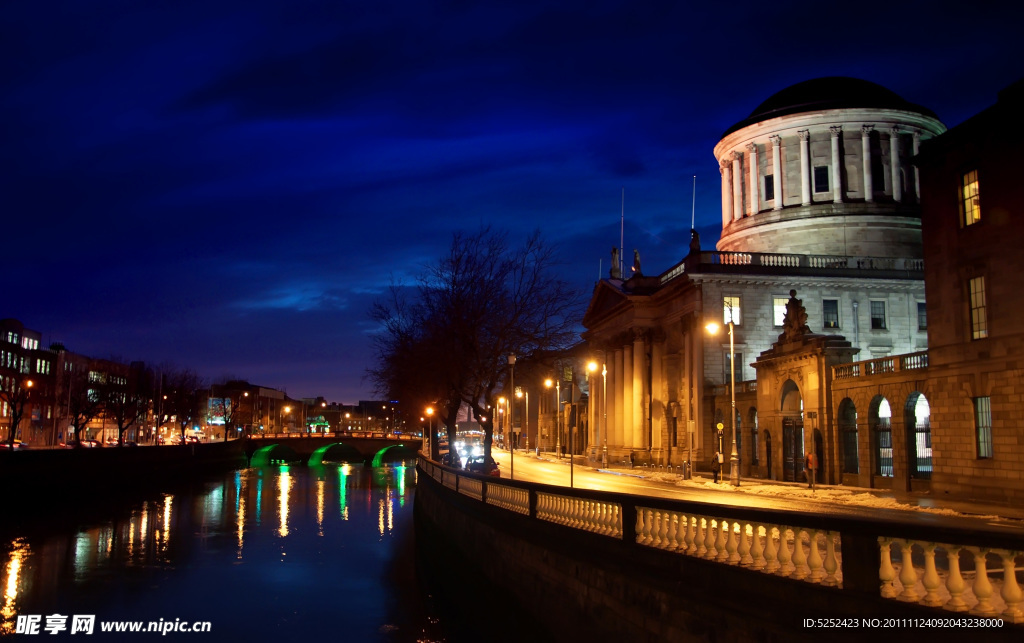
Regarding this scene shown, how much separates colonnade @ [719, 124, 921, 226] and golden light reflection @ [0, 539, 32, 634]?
202ft

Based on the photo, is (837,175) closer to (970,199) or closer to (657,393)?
(657,393)

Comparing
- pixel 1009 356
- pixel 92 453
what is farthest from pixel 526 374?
pixel 92 453

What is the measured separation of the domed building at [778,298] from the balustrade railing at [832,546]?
30.1 meters

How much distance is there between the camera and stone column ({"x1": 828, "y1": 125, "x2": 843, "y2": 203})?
2894 inches

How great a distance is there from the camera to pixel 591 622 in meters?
14.7

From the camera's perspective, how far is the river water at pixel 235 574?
23.6 m

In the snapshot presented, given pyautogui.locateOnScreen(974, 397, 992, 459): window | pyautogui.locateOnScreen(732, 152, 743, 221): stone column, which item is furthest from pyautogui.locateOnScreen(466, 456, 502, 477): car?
pyautogui.locateOnScreen(732, 152, 743, 221): stone column

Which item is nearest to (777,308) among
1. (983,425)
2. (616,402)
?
(616,402)

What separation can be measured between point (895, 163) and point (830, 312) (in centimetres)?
2107

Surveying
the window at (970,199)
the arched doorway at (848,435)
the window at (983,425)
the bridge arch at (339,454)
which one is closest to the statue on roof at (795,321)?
the arched doorway at (848,435)

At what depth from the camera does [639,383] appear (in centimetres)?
7394

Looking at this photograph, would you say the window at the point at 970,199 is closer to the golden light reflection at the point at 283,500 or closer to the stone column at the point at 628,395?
the golden light reflection at the point at 283,500

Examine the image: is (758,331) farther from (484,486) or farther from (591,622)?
(591,622)

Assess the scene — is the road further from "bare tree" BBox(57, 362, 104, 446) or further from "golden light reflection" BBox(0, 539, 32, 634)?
"bare tree" BBox(57, 362, 104, 446)
